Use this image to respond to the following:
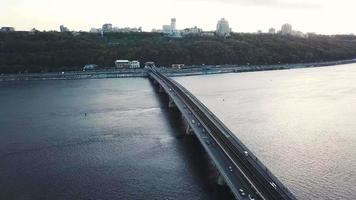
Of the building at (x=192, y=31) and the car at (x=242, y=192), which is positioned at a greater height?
the building at (x=192, y=31)

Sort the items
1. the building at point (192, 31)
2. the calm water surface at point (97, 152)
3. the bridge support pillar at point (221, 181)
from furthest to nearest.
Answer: the building at point (192, 31), the calm water surface at point (97, 152), the bridge support pillar at point (221, 181)

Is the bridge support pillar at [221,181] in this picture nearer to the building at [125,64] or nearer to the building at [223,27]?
the building at [125,64]

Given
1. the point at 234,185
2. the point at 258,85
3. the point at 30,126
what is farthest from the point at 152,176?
the point at 258,85

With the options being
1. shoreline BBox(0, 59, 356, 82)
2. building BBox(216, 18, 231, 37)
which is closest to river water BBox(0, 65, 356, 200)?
shoreline BBox(0, 59, 356, 82)

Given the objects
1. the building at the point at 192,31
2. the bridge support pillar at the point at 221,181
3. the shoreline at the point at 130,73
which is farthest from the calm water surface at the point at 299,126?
the building at the point at 192,31

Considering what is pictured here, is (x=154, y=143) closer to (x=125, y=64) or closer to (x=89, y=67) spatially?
(x=89, y=67)
